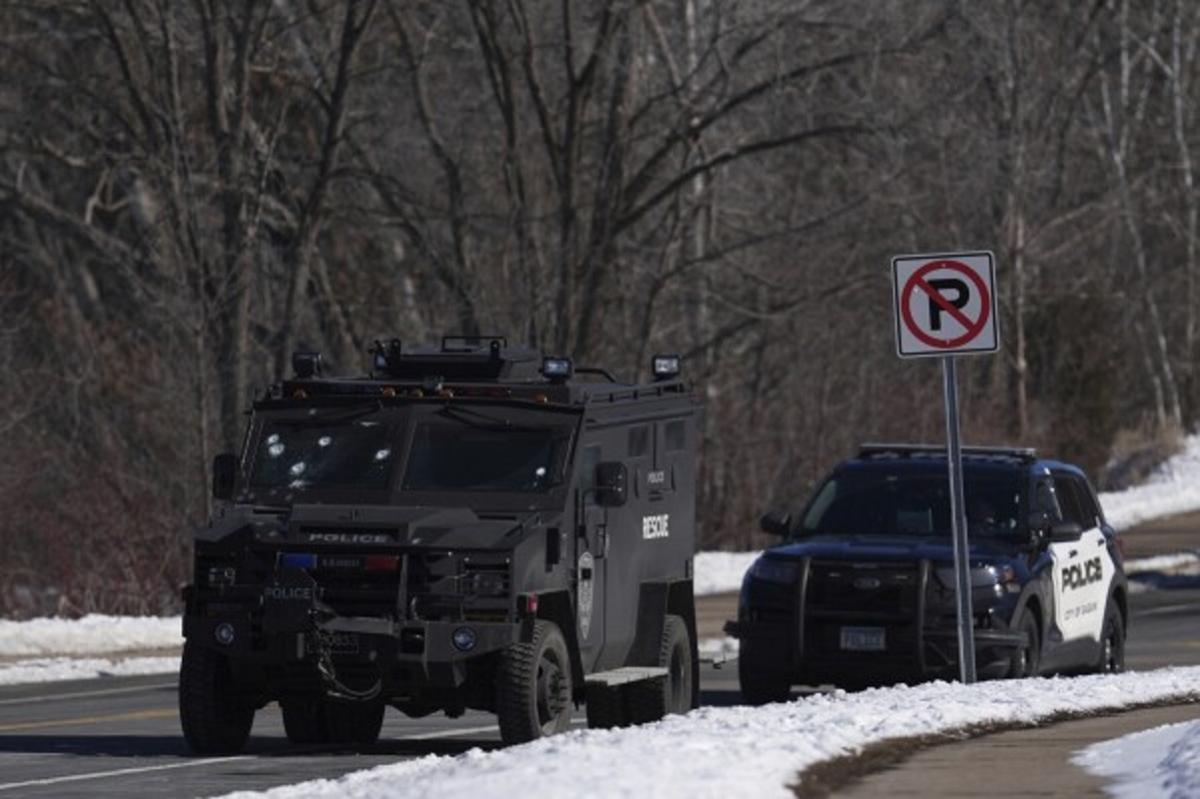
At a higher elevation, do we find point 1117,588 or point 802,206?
point 802,206

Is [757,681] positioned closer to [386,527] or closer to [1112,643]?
[1112,643]

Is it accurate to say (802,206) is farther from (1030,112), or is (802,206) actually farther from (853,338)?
(1030,112)

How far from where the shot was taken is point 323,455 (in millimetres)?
17312

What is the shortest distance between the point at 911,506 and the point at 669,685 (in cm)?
324

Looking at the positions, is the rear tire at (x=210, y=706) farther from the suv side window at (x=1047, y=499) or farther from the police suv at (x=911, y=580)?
the suv side window at (x=1047, y=499)

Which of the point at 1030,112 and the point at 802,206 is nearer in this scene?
the point at 802,206

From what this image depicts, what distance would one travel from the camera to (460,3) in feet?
143

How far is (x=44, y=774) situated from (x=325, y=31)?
92.8 feet

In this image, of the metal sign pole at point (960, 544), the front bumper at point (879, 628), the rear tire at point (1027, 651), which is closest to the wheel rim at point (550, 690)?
the metal sign pole at point (960, 544)

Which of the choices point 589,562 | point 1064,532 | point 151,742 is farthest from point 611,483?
point 1064,532

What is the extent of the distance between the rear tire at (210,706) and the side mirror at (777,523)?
523 cm

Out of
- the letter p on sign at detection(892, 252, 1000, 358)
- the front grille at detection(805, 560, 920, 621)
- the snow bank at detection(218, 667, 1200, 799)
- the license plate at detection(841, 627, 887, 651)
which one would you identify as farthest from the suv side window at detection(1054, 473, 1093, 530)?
the snow bank at detection(218, 667, 1200, 799)

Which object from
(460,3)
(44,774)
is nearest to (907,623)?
(44,774)

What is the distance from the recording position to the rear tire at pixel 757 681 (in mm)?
20391
